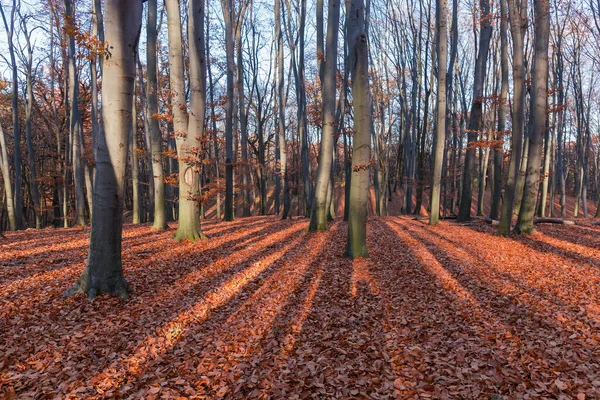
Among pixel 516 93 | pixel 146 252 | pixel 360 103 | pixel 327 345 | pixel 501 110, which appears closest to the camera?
pixel 327 345

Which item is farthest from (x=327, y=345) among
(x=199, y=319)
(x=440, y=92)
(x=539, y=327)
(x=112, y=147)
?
(x=440, y=92)

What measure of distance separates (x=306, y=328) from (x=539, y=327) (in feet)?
9.97

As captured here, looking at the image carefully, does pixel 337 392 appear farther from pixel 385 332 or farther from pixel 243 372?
pixel 385 332

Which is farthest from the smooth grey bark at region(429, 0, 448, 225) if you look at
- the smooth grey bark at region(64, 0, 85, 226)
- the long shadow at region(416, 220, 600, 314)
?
the smooth grey bark at region(64, 0, 85, 226)

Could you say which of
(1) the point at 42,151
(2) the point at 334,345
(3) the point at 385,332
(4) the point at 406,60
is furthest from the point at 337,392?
(1) the point at 42,151

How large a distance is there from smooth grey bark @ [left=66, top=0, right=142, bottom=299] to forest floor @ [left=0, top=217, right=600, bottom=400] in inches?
18.9

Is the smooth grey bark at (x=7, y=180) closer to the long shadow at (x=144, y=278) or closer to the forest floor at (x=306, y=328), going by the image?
the forest floor at (x=306, y=328)

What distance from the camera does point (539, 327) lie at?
4.33 m

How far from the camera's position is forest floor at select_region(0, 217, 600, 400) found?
3238mm

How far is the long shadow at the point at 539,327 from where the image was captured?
341cm

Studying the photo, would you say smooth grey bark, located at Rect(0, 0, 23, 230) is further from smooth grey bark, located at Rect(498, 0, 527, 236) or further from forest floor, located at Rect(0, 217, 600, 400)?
smooth grey bark, located at Rect(498, 0, 527, 236)

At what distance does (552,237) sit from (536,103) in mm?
4230

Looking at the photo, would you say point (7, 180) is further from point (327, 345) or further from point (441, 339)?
point (441, 339)

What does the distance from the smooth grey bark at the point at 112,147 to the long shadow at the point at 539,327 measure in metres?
5.67
